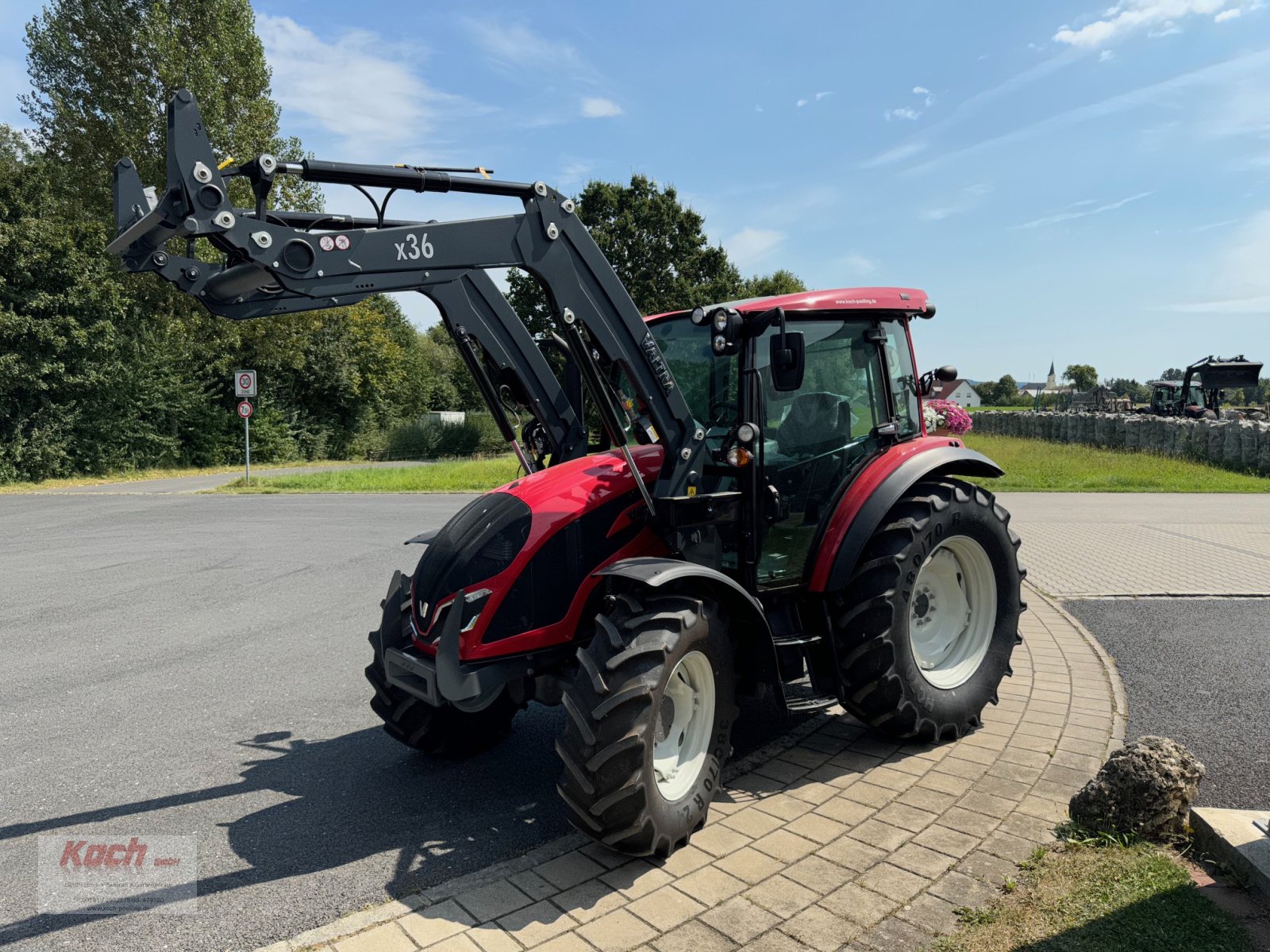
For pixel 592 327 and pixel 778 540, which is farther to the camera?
pixel 778 540

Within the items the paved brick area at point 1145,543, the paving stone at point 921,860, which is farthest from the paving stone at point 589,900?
the paved brick area at point 1145,543

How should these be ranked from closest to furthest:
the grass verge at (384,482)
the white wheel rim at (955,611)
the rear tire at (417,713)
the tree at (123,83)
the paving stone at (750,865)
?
1. the paving stone at (750,865)
2. the rear tire at (417,713)
3. the white wheel rim at (955,611)
4. the grass verge at (384,482)
5. the tree at (123,83)

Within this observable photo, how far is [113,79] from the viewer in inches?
976


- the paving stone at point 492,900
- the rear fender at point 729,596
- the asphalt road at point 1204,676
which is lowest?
the asphalt road at point 1204,676

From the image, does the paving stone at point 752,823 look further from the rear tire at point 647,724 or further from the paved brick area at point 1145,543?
the paved brick area at point 1145,543

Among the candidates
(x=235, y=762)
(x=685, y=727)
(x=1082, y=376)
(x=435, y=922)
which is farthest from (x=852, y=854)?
(x=1082, y=376)

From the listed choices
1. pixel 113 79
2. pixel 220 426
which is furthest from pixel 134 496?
pixel 113 79

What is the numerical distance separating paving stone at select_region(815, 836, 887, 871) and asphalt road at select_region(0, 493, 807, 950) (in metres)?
1.05

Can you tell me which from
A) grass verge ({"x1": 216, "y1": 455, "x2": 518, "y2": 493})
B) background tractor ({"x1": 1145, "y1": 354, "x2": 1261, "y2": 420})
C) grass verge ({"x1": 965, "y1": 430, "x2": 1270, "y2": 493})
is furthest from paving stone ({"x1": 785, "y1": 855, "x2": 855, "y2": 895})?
background tractor ({"x1": 1145, "y1": 354, "x2": 1261, "y2": 420})

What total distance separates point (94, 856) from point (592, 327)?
305cm

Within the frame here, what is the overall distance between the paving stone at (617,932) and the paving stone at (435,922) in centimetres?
42

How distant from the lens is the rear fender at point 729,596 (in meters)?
3.24

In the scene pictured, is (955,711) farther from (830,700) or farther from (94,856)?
(94,856)

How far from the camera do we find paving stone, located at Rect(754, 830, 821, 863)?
3199 millimetres
